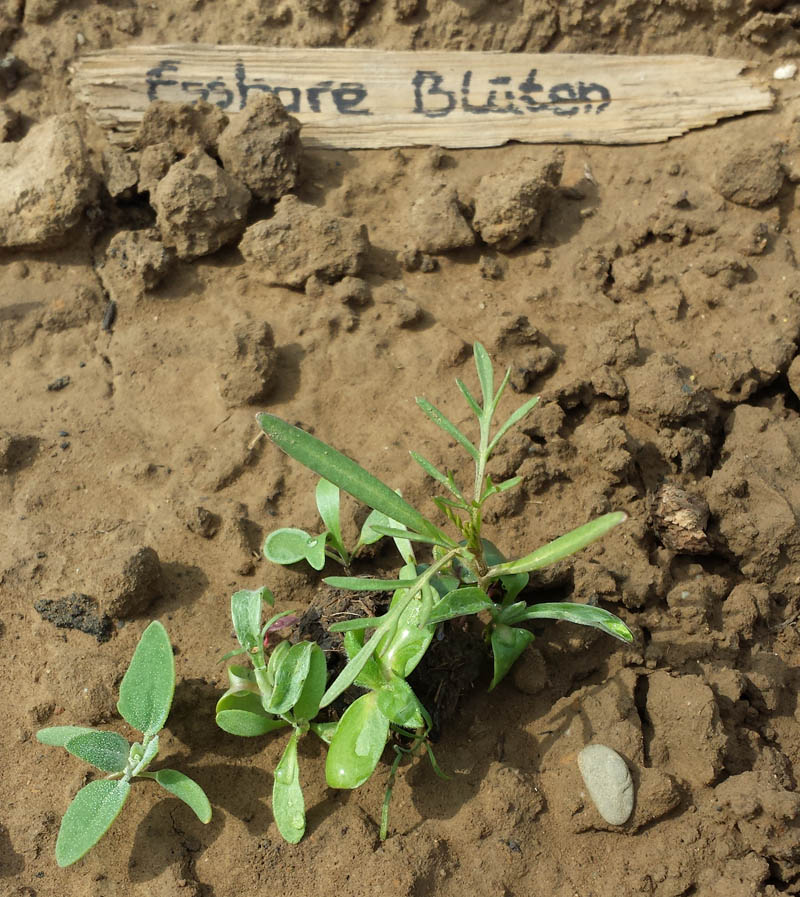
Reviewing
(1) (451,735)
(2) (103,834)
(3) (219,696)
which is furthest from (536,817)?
(2) (103,834)

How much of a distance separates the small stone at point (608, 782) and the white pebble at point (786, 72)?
297 centimetres

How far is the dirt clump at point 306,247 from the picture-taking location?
296cm

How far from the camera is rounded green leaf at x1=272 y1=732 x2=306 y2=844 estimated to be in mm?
1846

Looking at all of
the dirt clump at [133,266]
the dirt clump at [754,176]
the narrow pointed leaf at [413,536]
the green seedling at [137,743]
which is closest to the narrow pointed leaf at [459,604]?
the narrow pointed leaf at [413,536]

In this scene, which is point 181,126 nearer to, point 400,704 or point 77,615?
point 77,615

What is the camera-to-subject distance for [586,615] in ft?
6.37

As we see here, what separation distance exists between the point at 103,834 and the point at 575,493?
1529mm

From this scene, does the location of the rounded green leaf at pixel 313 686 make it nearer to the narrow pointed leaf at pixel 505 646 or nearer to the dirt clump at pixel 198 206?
the narrow pointed leaf at pixel 505 646

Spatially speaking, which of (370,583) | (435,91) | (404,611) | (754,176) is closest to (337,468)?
(370,583)

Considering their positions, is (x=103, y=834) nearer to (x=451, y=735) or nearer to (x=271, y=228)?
(x=451, y=735)

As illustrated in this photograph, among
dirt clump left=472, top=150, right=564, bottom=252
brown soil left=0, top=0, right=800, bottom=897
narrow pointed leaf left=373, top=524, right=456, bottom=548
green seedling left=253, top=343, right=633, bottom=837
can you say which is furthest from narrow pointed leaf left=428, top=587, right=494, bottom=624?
dirt clump left=472, top=150, right=564, bottom=252

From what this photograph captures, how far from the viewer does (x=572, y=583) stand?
2295mm

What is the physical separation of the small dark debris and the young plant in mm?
375

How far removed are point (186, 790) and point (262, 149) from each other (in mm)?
2261
